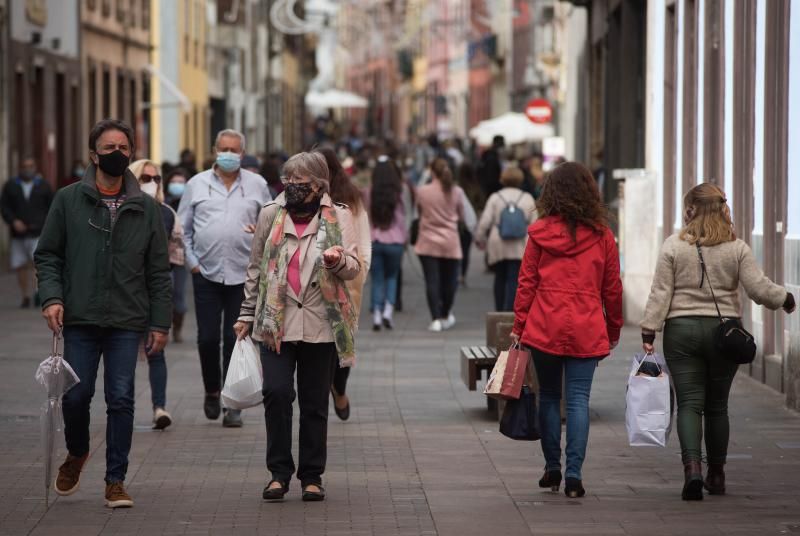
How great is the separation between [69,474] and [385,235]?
426 inches

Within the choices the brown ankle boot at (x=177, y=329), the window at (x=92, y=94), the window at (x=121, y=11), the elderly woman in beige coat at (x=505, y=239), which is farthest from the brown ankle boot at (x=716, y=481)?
the window at (x=121, y=11)

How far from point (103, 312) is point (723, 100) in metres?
9.26

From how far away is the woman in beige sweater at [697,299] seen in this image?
9234mm

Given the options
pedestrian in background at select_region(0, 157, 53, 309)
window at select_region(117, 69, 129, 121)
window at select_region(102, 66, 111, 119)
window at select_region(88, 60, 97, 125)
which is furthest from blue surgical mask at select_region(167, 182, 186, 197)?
window at select_region(117, 69, 129, 121)

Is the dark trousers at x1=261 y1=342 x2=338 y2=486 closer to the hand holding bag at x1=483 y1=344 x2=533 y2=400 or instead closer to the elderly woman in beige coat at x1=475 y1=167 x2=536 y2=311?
the hand holding bag at x1=483 y1=344 x2=533 y2=400

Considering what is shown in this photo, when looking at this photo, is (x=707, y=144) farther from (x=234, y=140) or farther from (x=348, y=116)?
(x=348, y=116)

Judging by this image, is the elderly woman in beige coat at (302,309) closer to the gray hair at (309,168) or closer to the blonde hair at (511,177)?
the gray hair at (309,168)

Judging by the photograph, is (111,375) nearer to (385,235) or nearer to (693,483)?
(693,483)

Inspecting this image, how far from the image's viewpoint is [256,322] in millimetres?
9188

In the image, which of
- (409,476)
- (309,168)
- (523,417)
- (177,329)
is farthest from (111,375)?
(177,329)

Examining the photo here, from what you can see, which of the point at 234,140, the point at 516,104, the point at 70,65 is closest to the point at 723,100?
the point at 234,140

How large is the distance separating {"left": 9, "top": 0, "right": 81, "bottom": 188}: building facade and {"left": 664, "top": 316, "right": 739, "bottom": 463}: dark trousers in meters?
24.5

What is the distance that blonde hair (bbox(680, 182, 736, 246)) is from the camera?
30.4 ft

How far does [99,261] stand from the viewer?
8.95 meters
